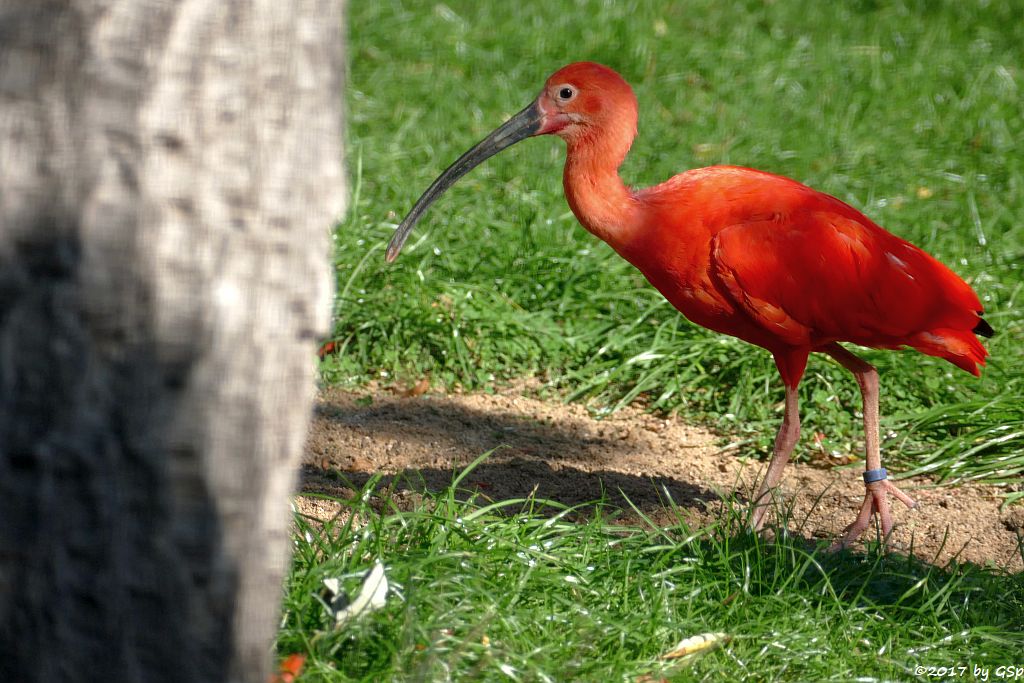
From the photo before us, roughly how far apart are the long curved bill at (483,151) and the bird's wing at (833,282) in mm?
822

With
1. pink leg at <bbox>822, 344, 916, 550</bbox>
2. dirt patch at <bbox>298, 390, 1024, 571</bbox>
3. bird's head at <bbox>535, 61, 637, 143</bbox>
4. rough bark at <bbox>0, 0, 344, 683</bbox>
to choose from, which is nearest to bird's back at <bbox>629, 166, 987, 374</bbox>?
pink leg at <bbox>822, 344, 916, 550</bbox>

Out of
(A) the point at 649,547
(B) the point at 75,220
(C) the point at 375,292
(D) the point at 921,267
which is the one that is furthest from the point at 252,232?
(C) the point at 375,292

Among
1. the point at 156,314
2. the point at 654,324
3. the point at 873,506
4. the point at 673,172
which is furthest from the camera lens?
the point at 673,172

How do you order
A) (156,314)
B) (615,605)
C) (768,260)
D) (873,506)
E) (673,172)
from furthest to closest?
(673,172)
(873,506)
(768,260)
(615,605)
(156,314)

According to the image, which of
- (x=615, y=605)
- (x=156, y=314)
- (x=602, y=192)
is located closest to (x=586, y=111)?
(x=602, y=192)

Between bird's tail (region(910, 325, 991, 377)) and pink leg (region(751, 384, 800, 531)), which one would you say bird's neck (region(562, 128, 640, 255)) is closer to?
pink leg (region(751, 384, 800, 531))

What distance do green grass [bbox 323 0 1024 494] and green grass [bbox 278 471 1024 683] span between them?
Result: 132 cm

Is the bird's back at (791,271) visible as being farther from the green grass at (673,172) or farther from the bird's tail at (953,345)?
the green grass at (673,172)

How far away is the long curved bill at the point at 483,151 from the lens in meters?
4.14

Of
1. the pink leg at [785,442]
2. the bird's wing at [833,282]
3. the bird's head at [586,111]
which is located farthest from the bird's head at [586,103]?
the pink leg at [785,442]

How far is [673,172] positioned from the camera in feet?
21.1

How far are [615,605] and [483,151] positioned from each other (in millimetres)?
1948

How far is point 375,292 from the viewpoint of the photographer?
5.00m

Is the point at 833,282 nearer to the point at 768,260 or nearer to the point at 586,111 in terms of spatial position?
the point at 768,260
